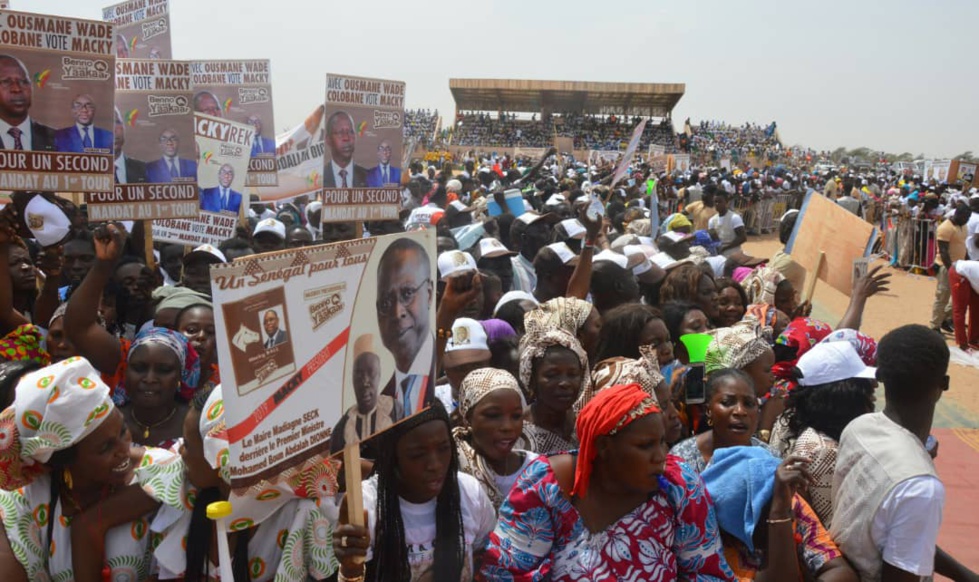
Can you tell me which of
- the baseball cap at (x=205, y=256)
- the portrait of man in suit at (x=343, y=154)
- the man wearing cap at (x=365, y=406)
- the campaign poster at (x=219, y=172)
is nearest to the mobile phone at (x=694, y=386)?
the man wearing cap at (x=365, y=406)

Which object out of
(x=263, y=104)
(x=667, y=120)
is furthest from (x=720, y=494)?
(x=667, y=120)

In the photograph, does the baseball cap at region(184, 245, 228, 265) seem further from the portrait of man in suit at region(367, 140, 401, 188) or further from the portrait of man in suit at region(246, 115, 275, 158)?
the portrait of man in suit at region(246, 115, 275, 158)

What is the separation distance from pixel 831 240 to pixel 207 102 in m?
5.91

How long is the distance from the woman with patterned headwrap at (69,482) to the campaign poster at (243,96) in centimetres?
540

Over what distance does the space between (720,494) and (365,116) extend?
14.1ft

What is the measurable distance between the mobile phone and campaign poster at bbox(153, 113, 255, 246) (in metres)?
4.14

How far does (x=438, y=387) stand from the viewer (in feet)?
12.0

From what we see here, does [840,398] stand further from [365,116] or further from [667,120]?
[667,120]

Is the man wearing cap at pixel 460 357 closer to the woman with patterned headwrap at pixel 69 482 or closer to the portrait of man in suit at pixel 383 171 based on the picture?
the woman with patterned headwrap at pixel 69 482

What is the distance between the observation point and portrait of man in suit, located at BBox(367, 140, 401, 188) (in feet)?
19.2

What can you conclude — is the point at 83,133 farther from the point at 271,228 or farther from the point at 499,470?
the point at 499,470

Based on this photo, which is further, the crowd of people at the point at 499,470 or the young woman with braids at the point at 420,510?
the young woman with braids at the point at 420,510

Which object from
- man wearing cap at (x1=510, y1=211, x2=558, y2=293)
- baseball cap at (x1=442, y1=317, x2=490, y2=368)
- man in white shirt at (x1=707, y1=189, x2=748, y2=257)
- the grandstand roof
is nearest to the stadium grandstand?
the grandstand roof

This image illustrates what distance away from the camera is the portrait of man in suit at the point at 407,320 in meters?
2.28
